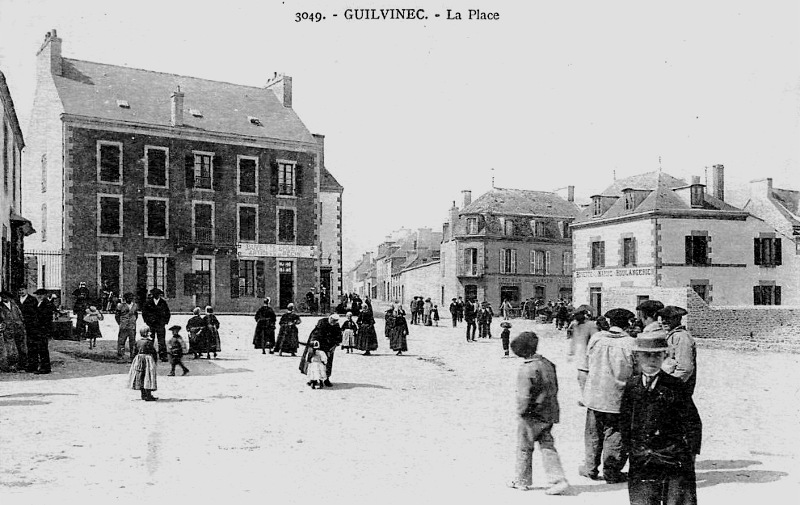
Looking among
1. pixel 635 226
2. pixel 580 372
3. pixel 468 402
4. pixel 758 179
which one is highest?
pixel 758 179

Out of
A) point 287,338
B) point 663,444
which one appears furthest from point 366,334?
point 663,444

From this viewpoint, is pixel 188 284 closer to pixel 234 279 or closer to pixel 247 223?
pixel 234 279

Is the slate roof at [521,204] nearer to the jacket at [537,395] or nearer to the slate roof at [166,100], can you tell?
the slate roof at [166,100]

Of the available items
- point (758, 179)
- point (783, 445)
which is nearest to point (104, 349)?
point (783, 445)

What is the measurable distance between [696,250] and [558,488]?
2911 centimetres

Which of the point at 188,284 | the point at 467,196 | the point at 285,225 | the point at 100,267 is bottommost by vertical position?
the point at 188,284

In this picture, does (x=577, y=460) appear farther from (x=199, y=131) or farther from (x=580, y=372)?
(x=199, y=131)

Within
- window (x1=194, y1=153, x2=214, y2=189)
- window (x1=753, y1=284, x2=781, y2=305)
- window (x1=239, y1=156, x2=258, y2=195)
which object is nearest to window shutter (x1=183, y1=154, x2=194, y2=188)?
window (x1=194, y1=153, x2=214, y2=189)

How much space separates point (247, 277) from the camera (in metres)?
32.6

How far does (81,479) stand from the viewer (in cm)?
601

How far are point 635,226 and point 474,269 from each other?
565 inches

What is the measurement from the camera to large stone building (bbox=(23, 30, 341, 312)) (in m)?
29.4

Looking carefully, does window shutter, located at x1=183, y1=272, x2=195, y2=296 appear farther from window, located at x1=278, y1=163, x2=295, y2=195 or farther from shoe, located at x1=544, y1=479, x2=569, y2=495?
shoe, located at x1=544, y1=479, x2=569, y2=495

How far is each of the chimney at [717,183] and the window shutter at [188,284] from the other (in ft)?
77.8
